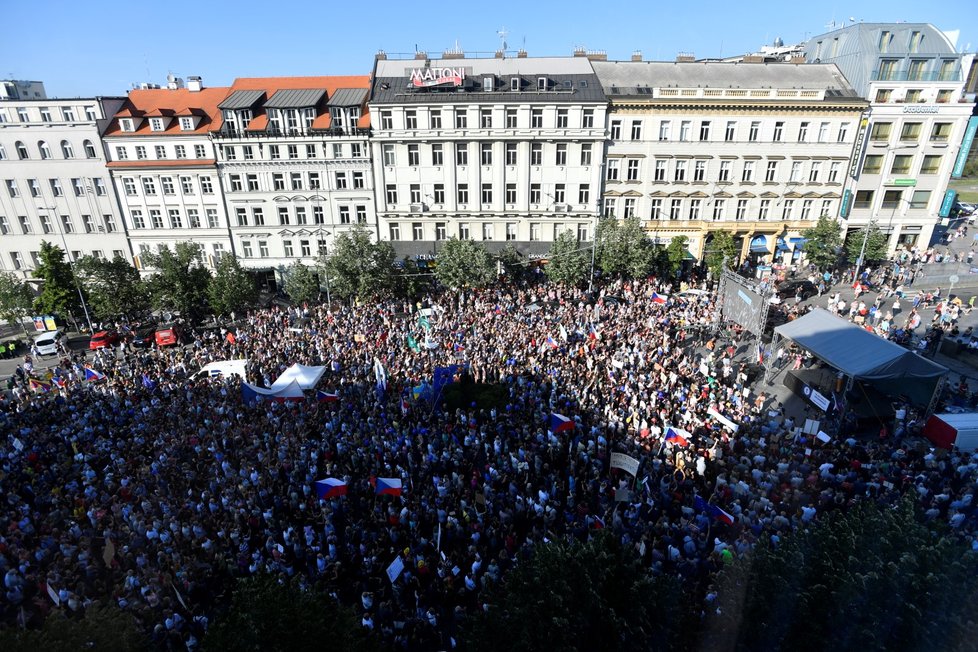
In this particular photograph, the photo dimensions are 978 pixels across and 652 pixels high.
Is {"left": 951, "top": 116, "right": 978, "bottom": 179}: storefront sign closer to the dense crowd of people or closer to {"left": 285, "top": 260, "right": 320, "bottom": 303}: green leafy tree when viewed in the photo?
the dense crowd of people

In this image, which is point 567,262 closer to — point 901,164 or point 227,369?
point 227,369

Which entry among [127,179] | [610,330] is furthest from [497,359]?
[127,179]

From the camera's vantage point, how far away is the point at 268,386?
2539cm

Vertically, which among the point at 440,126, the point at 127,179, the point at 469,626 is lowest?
the point at 469,626

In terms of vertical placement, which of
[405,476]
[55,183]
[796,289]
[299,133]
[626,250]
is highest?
[299,133]

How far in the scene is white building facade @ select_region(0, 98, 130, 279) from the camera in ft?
134

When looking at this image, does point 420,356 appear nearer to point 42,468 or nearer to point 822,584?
point 42,468

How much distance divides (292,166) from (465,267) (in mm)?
16979

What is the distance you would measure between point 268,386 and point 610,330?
1784 centimetres

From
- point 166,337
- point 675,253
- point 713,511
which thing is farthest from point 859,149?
point 166,337

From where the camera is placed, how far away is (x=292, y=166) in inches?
1624

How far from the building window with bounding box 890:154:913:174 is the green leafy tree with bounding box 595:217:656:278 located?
2087cm

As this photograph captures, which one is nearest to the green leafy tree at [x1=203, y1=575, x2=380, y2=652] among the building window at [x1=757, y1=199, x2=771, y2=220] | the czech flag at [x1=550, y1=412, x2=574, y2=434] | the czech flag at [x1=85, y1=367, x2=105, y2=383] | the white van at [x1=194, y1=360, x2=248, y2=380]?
the czech flag at [x1=550, y1=412, x2=574, y2=434]

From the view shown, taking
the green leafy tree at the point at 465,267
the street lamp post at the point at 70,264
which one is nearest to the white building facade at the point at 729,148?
the green leafy tree at the point at 465,267
